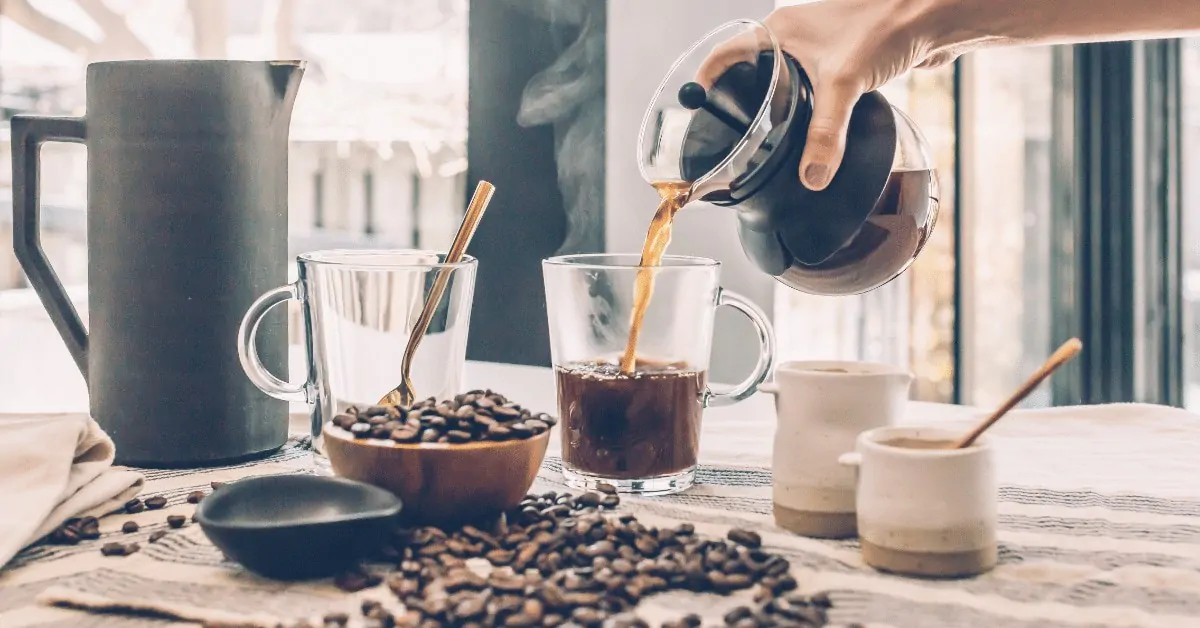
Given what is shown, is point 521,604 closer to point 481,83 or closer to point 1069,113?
point 481,83

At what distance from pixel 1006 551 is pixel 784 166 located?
0.38 meters

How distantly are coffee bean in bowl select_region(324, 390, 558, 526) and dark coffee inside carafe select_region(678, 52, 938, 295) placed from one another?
288mm

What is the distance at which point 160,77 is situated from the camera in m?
1.18

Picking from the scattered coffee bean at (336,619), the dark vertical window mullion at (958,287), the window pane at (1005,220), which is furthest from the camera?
the dark vertical window mullion at (958,287)

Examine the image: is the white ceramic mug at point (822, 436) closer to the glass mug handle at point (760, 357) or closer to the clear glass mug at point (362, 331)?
the glass mug handle at point (760, 357)

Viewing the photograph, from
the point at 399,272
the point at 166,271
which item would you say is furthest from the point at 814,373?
the point at 166,271

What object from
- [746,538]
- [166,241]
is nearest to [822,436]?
[746,538]

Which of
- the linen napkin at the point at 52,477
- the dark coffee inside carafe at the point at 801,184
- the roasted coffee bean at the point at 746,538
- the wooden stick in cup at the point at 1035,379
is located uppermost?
the dark coffee inside carafe at the point at 801,184

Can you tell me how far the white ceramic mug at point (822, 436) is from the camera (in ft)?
3.14

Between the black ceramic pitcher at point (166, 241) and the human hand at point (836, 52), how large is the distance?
0.49 m

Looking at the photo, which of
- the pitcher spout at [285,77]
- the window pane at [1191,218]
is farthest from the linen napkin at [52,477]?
the window pane at [1191,218]

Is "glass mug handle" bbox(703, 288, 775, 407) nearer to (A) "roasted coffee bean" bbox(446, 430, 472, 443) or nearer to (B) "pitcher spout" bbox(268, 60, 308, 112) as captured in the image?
(A) "roasted coffee bean" bbox(446, 430, 472, 443)

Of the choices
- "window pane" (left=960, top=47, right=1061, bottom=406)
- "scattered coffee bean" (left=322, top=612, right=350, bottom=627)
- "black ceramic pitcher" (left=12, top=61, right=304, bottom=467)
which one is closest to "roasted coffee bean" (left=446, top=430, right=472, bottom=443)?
"scattered coffee bean" (left=322, top=612, right=350, bottom=627)

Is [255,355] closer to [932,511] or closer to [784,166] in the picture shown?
[784,166]
